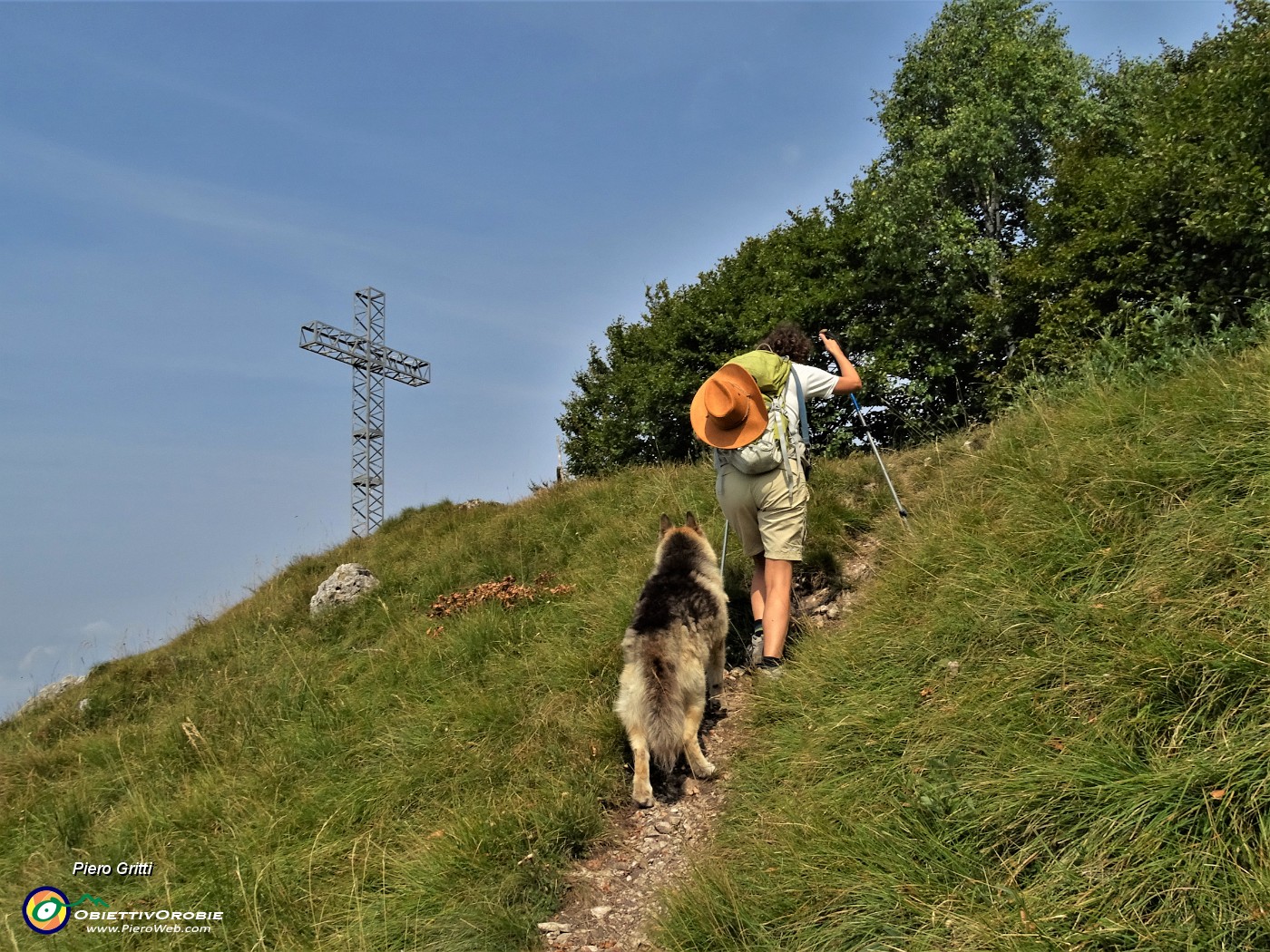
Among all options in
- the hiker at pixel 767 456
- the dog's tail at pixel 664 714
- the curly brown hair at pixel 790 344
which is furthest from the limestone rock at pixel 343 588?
the curly brown hair at pixel 790 344

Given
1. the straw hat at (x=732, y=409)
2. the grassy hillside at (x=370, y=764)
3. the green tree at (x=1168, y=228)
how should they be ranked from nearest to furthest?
the grassy hillside at (x=370, y=764), the straw hat at (x=732, y=409), the green tree at (x=1168, y=228)

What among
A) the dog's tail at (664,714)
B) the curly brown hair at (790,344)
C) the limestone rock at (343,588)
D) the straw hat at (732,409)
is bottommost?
the dog's tail at (664,714)

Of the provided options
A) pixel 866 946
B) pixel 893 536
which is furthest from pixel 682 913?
pixel 893 536

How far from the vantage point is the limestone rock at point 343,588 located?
984 cm

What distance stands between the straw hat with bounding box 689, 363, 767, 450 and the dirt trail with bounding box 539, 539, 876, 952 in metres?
1.82

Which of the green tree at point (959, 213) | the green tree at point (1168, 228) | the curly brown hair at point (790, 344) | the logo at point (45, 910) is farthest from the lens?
the green tree at point (959, 213)

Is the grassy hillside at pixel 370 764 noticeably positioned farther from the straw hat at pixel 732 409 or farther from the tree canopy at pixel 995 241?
the tree canopy at pixel 995 241

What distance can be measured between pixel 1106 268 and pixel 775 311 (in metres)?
8.61

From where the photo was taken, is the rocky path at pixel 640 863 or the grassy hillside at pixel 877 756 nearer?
the grassy hillside at pixel 877 756

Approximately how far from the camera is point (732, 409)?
193 inches

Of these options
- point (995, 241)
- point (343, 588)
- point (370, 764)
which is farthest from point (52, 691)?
point (995, 241)

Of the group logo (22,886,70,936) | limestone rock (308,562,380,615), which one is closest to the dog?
logo (22,886,70,936)

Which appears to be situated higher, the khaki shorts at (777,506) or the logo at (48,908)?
the khaki shorts at (777,506)

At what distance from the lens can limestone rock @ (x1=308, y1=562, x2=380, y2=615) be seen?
9836mm
